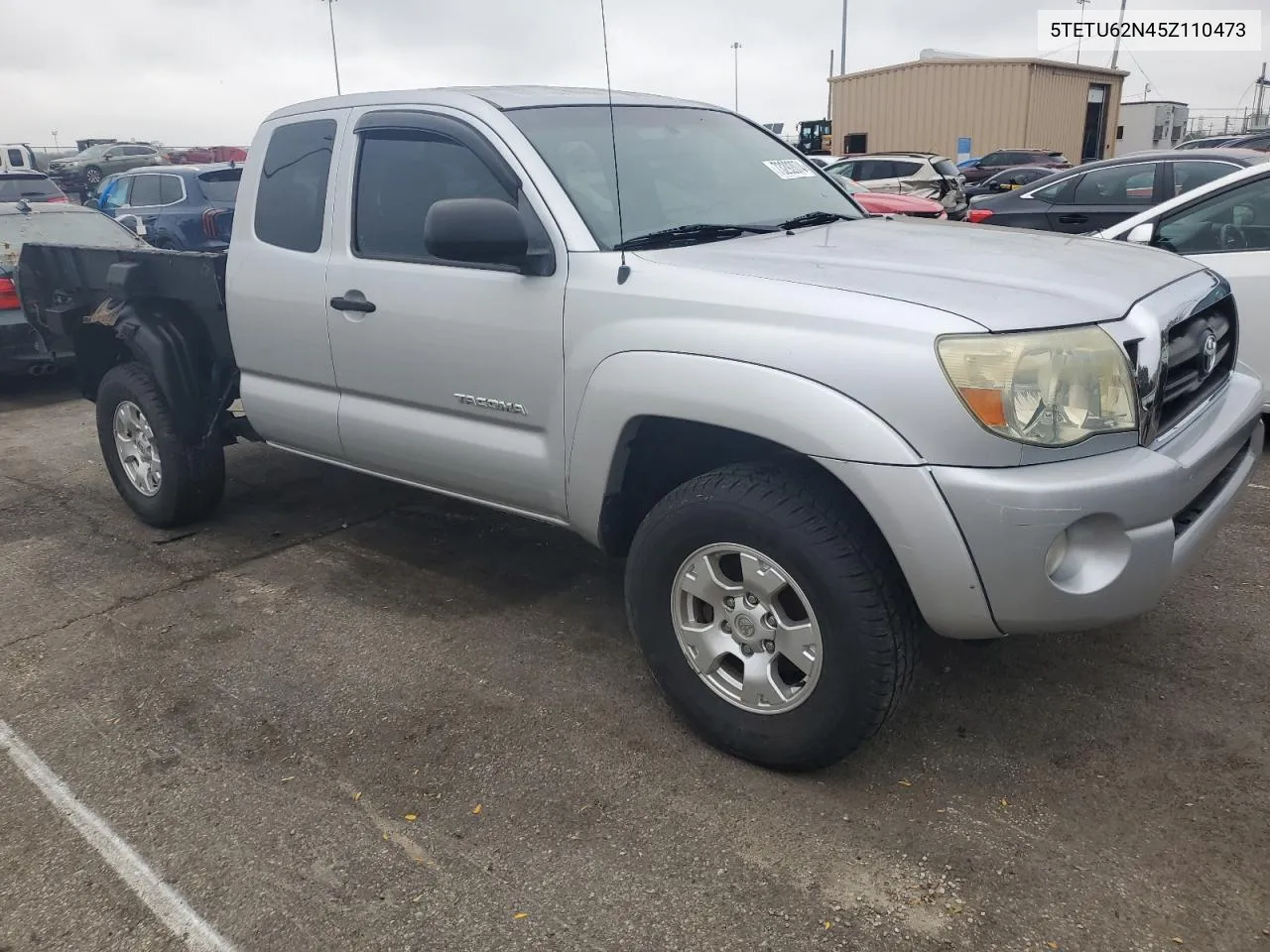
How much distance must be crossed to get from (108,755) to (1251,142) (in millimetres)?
15594

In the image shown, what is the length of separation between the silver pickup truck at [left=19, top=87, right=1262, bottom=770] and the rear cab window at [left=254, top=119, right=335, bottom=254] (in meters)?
0.02

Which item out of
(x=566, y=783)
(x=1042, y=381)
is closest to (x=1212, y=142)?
(x=1042, y=381)

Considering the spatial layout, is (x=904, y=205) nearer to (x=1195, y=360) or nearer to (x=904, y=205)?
(x=904, y=205)

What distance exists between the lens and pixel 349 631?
383cm

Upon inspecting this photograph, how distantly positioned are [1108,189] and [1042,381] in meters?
7.51

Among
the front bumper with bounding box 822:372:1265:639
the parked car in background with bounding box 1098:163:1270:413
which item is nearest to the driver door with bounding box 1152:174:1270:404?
the parked car in background with bounding box 1098:163:1270:413

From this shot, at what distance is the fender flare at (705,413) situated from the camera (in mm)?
2432

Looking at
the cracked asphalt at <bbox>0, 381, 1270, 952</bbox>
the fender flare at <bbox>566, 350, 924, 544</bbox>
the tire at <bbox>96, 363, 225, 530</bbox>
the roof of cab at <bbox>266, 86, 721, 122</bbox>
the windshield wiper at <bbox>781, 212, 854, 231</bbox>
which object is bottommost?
the cracked asphalt at <bbox>0, 381, 1270, 952</bbox>

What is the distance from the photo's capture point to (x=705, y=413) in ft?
8.81

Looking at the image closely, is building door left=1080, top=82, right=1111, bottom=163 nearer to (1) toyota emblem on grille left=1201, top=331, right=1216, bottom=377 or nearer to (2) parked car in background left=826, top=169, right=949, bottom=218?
(2) parked car in background left=826, top=169, right=949, bottom=218

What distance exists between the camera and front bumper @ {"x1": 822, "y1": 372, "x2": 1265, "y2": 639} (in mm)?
2326

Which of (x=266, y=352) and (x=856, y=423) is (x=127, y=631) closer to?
(x=266, y=352)

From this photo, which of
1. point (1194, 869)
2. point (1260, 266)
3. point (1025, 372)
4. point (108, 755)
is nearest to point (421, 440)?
point (108, 755)

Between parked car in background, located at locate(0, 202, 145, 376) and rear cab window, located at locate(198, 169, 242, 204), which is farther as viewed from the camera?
rear cab window, located at locate(198, 169, 242, 204)
